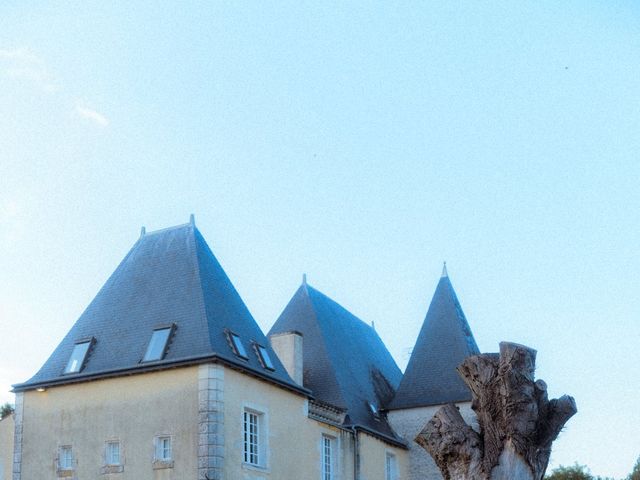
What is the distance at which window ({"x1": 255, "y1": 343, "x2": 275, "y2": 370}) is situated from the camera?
1963 cm

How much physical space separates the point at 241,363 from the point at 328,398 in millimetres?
5696

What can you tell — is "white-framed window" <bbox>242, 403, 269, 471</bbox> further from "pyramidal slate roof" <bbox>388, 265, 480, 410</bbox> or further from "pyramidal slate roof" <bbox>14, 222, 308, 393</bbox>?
"pyramidal slate roof" <bbox>388, 265, 480, 410</bbox>

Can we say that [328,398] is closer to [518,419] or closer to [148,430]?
[148,430]

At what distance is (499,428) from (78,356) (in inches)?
520

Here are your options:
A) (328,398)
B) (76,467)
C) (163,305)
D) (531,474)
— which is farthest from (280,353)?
(531,474)

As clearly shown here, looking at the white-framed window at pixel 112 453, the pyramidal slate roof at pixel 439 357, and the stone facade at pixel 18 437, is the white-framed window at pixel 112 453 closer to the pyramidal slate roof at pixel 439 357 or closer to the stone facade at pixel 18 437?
the stone facade at pixel 18 437

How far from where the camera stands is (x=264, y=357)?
1981 cm

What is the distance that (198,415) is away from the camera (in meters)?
17.2

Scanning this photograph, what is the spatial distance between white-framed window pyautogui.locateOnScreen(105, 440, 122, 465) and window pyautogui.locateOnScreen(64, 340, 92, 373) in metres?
1.82

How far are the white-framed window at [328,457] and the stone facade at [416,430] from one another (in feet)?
Result: 12.0

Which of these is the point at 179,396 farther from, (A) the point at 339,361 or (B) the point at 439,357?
(B) the point at 439,357

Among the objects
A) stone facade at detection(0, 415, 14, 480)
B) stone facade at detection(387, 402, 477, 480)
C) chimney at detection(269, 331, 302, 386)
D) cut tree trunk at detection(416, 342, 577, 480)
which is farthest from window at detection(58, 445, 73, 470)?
cut tree trunk at detection(416, 342, 577, 480)

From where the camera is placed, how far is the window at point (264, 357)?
19631 millimetres

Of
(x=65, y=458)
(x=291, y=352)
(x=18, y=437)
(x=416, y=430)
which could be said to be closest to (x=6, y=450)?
(x=18, y=437)
